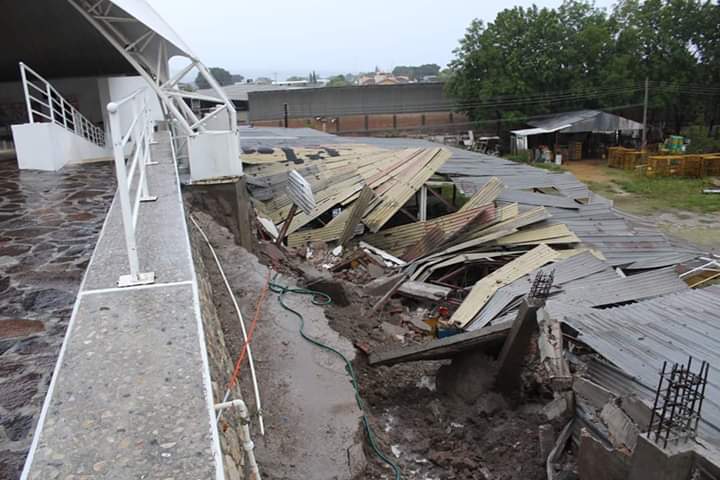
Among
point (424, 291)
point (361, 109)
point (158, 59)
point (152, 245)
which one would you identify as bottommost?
point (424, 291)

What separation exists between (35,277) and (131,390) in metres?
2.35

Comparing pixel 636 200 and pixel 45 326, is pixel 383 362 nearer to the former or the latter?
pixel 45 326

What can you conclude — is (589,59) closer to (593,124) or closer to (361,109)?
(593,124)

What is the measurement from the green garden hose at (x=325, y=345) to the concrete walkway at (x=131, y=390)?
253 centimetres

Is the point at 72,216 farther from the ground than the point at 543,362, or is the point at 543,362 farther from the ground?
the point at 72,216

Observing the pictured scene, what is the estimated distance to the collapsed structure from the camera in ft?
17.3

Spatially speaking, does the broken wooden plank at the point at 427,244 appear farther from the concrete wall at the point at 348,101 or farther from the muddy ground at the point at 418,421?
the concrete wall at the point at 348,101

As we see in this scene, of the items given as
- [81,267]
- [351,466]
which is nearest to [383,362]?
[351,466]

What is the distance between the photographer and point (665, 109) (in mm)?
36344

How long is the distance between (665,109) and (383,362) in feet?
121

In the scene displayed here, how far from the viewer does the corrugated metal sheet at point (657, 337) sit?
5.35 meters

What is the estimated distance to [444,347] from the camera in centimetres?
700

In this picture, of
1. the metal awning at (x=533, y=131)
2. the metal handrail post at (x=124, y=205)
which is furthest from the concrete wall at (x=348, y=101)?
the metal handrail post at (x=124, y=205)

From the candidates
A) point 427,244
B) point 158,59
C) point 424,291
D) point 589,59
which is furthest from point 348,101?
point 424,291
